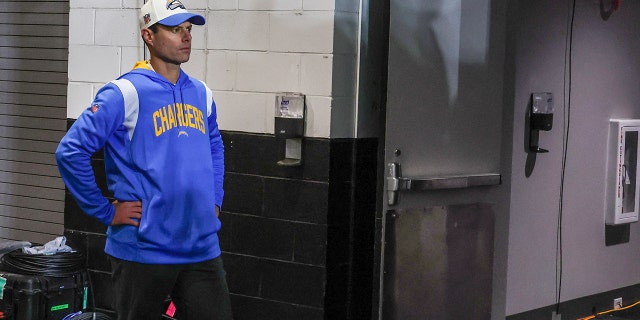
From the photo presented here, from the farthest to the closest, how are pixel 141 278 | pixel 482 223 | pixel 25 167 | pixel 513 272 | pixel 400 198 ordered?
pixel 25 167
pixel 513 272
pixel 482 223
pixel 400 198
pixel 141 278

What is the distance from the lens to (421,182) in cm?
576

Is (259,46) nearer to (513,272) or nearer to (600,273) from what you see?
(513,272)

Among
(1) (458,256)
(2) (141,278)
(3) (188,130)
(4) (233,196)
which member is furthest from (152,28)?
(1) (458,256)

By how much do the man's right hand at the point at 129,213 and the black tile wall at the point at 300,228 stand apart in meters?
1.37

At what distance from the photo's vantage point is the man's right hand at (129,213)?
14.5ft

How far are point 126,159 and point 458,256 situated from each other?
2.35 meters

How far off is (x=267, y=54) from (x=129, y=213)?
1.59 meters

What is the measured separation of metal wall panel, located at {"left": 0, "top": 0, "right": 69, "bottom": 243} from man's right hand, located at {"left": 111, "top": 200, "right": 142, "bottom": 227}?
9.74 ft

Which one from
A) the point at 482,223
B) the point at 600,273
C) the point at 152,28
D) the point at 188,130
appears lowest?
the point at 600,273

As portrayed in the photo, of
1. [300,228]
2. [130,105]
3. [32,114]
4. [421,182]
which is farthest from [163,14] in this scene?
[32,114]

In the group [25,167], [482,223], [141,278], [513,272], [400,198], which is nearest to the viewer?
[141,278]

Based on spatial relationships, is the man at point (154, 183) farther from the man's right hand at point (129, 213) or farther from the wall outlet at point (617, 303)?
the wall outlet at point (617, 303)

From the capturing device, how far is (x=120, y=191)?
448 centimetres

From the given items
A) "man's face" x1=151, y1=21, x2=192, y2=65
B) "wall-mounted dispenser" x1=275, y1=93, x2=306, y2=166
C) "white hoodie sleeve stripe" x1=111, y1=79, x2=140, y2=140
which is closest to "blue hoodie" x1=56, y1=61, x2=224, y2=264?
"white hoodie sleeve stripe" x1=111, y1=79, x2=140, y2=140
